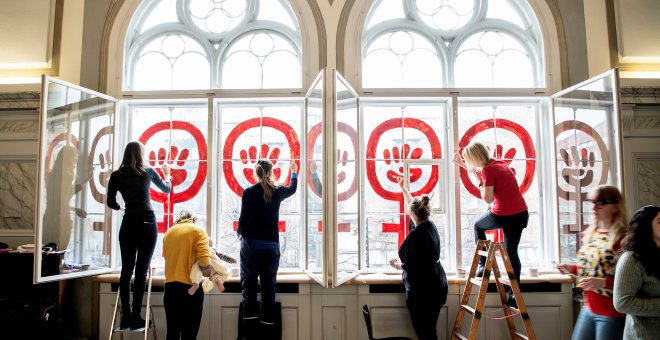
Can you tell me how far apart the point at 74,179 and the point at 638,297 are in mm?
4144

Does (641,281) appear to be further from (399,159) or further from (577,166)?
(399,159)

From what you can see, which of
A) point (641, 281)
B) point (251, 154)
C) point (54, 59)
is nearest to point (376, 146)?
point (251, 154)

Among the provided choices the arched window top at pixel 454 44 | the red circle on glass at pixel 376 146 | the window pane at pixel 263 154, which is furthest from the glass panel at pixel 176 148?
the arched window top at pixel 454 44

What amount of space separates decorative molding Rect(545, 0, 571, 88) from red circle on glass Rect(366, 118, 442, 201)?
51.6 inches

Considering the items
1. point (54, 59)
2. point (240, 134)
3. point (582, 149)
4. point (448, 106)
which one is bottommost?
point (582, 149)

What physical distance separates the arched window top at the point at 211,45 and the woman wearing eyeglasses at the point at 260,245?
4.16 feet

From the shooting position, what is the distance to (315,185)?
3861 millimetres

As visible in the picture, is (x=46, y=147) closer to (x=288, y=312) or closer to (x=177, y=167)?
(x=177, y=167)

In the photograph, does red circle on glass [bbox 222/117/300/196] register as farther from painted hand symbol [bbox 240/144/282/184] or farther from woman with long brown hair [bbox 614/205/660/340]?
woman with long brown hair [bbox 614/205/660/340]

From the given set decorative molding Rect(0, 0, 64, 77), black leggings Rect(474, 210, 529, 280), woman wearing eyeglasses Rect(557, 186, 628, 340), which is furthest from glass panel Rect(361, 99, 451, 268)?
decorative molding Rect(0, 0, 64, 77)

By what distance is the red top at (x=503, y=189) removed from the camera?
3.64m

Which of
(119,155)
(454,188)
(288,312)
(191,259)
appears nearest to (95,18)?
(119,155)

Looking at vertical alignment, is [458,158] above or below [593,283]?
above

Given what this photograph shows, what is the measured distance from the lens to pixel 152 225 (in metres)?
3.76
